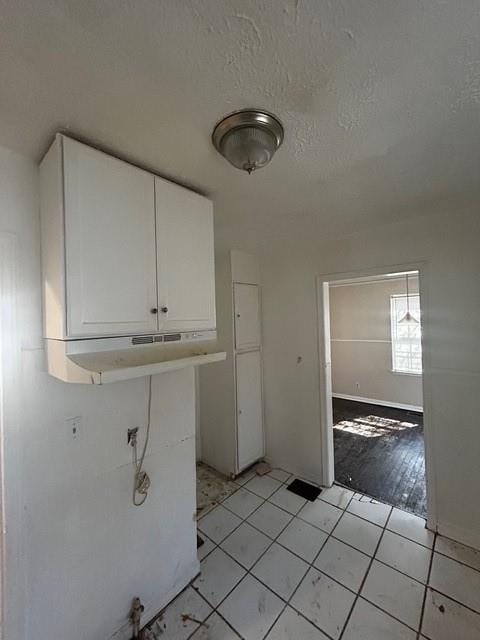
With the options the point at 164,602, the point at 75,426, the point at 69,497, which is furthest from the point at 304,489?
the point at 75,426

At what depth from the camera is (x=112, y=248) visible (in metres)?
1.07

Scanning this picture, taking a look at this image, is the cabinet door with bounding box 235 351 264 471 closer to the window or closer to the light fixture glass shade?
the light fixture glass shade

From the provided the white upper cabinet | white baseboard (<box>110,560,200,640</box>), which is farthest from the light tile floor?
the white upper cabinet

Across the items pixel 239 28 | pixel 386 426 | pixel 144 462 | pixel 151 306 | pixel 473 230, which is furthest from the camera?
pixel 386 426

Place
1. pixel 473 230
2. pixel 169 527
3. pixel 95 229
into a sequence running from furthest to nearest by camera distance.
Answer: pixel 473 230 < pixel 169 527 < pixel 95 229

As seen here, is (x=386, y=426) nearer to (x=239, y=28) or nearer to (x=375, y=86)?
(x=375, y=86)

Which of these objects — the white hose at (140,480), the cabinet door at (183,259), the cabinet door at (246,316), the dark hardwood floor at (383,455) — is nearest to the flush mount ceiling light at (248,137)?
the cabinet door at (183,259)

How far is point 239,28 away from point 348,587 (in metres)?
2.52

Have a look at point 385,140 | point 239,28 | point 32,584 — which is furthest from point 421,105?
point 32,584

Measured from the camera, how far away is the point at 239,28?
65cm

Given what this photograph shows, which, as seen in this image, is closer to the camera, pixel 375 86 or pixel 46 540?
pixel 375 86

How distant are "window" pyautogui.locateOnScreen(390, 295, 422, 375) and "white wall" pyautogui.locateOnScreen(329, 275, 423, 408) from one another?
0.08 metres

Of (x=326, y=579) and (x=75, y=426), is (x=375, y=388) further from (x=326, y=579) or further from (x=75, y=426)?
(x=75, y=426)

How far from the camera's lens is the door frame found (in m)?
1.92
